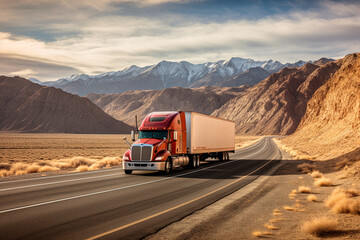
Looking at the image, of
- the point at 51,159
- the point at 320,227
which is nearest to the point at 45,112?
the point at 51,159

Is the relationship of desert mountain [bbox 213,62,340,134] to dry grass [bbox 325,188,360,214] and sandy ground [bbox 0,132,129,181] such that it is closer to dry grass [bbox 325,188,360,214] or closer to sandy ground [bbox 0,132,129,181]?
sandy ground [bbox 0,132,129,181]

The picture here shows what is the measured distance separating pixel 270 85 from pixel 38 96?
376 feet

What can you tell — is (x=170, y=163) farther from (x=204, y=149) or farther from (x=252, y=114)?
(x=252, y=114)

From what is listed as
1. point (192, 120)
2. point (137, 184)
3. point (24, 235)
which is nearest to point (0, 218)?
point (24, 235)

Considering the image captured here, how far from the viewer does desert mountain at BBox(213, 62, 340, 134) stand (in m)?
161

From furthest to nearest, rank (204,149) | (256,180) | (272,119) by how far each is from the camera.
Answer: (272,119) < (204,149) < (256,180)

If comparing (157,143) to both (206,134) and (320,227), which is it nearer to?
(206,134)

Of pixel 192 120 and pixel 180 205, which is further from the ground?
pixel 192 120

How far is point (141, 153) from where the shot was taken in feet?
64.2

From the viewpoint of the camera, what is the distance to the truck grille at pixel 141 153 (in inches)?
767

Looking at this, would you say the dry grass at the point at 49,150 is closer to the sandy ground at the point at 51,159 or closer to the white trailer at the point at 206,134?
the sandy ground at the point at 51,159

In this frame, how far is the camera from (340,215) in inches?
369

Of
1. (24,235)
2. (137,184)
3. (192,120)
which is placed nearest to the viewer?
(24,235)

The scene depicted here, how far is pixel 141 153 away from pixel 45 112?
507 feet
